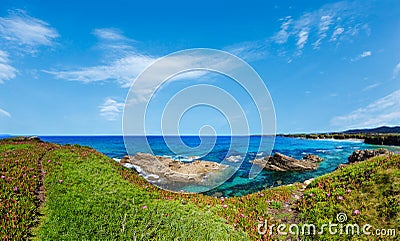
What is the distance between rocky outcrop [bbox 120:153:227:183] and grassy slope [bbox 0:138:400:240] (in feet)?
52.5

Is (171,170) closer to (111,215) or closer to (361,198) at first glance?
(111,215)

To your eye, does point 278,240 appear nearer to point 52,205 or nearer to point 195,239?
point 195,239

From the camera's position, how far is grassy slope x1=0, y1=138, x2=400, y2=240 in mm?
7133

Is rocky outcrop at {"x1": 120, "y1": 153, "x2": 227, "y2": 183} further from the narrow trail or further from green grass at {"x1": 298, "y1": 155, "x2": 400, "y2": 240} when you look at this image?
green grass at {"x1": 298, "y1": 155, "x2": 400, "y2": 240}

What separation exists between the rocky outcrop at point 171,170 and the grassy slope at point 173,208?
16.0m

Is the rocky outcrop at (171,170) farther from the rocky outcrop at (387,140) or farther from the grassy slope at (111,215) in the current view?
the rocky outcrop at (387,140)

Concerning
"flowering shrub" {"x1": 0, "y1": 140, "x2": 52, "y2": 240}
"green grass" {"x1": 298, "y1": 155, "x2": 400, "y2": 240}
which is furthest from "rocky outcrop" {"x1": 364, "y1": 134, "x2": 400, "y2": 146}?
"flowering shrub" {"x1": 0, "y1": 140, "x2": 52, "y2": 240}

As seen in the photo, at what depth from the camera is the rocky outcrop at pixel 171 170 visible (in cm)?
2730

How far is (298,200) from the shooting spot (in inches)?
393

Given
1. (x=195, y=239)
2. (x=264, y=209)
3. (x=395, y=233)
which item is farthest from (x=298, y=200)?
(x=195, y=239)

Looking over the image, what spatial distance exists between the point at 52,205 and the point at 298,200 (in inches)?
396

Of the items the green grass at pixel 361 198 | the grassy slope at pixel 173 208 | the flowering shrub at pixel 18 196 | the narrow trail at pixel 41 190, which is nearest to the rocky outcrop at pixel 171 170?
the narrow trail at pixel 41 190

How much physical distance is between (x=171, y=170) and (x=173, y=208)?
2216 centimetres

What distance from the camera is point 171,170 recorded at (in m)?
30.6
